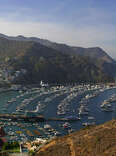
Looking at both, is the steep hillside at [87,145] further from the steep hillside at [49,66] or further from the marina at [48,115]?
the steep hillside at [49,66]

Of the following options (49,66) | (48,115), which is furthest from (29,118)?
(49,66)

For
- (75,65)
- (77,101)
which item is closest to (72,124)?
(77,101)

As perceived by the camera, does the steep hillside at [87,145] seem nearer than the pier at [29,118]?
Yes

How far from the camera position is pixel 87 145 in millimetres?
20328

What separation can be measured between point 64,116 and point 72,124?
16.0 ft

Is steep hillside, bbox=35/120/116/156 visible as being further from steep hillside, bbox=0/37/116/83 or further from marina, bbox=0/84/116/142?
steep hillside, bbox=0/37/116/83

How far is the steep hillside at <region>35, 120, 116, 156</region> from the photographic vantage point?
63.7 feet

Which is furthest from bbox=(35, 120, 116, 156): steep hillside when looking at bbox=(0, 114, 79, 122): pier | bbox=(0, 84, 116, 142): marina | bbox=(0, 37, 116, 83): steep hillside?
bbox=(0, 37, 116, 83): steep hillside

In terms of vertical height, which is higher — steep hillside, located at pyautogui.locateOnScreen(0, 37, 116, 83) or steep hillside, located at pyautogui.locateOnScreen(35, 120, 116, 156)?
steep hillside, located at pyautogui.locateOnScreen(0, 37, 116, 83)

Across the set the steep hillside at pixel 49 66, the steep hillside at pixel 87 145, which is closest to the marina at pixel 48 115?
the steep hillside at pixel 87 145

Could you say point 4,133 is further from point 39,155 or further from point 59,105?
point 59,105

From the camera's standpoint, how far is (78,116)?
48031 mm

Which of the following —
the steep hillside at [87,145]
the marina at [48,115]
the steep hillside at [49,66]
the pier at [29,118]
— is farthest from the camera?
the steep hillside at [49,66]

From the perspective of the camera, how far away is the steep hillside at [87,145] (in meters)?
19.4
